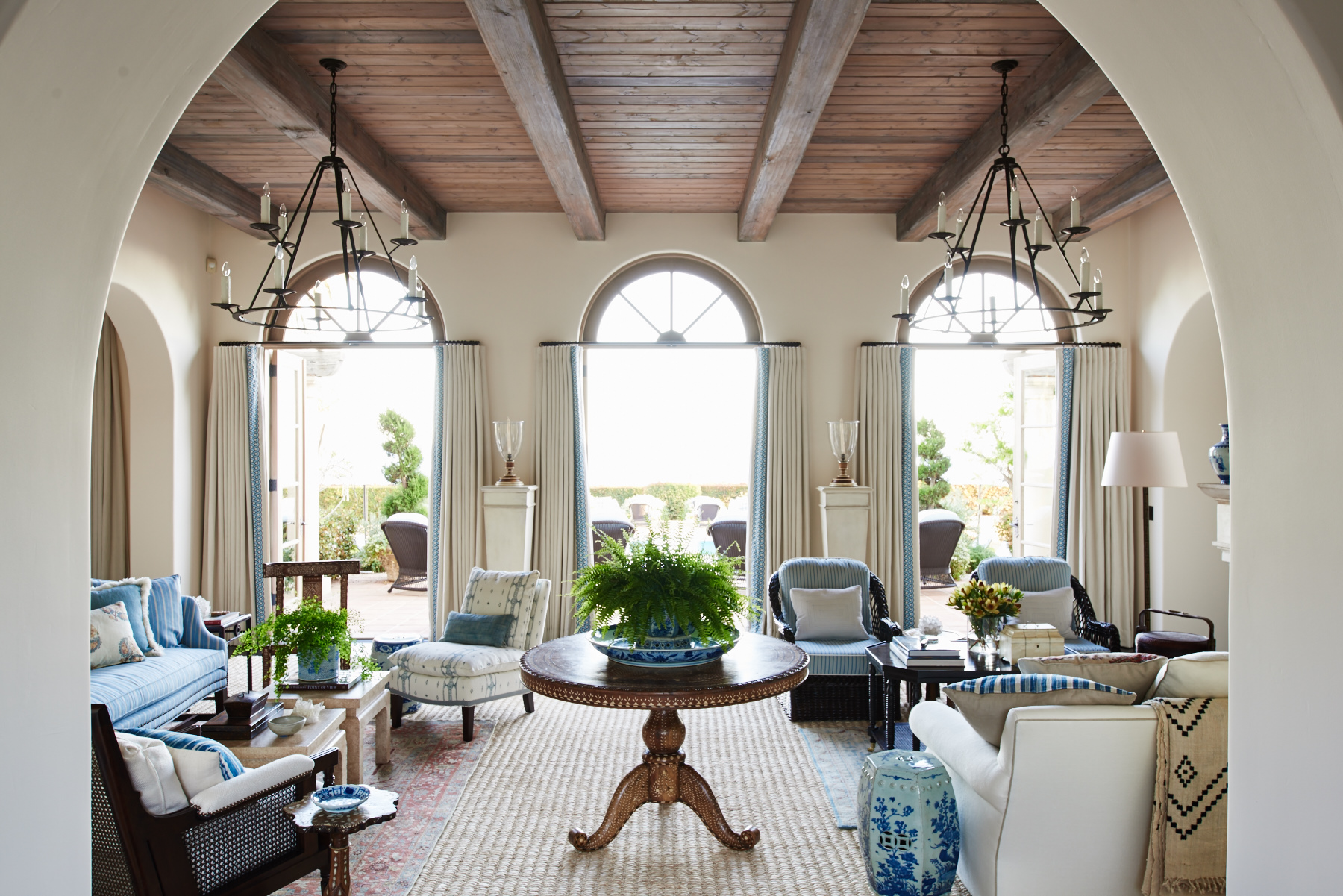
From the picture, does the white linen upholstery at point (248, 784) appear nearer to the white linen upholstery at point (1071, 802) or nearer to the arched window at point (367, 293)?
the white linen upholstery at point (1071, 802)

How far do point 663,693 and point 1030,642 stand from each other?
209 cm

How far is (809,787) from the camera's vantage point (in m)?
3.67

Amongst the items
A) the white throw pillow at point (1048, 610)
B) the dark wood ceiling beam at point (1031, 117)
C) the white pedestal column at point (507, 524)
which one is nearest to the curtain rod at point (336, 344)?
the white pedestal column at point (507, 524)

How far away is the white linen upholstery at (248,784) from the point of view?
2.24 meters

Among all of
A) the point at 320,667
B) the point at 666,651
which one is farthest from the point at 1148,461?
the point at 320,667

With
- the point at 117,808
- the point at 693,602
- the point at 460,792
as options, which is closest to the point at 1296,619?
the point at 693,602

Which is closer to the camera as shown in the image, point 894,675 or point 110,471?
point 894,675

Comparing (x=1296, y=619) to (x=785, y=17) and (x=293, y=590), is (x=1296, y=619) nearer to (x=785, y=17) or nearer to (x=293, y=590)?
(x=785, y=17)

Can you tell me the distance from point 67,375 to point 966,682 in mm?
2337

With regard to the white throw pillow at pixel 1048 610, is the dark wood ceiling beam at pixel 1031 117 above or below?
above

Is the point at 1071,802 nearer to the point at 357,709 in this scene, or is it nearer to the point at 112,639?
the point at 357,709

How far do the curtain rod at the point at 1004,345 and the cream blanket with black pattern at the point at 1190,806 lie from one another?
385 cm

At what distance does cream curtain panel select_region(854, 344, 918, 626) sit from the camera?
6.11m

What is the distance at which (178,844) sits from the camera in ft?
7.11
